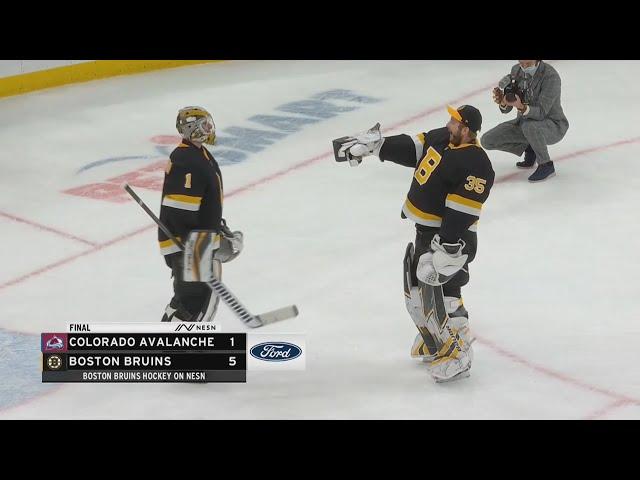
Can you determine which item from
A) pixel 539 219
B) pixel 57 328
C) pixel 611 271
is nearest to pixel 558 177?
pixel 539 219

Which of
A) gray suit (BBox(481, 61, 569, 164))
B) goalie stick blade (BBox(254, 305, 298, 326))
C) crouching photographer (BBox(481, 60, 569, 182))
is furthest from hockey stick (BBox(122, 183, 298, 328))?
gray suit (BBox(481, 61, 569, 164))

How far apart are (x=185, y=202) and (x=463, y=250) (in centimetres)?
109

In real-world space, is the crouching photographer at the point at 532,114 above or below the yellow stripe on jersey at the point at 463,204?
above

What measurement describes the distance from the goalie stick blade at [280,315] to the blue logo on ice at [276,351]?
0.47ft

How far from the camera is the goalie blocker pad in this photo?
16.7ft

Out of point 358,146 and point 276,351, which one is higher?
point 358,146

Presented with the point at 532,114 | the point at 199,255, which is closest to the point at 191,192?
the point at 199,255

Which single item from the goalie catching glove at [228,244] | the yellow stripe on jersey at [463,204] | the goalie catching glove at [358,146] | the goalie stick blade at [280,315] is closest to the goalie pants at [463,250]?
the yellow stripe on jersey at [463,204]

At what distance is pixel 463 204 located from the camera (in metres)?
4.97

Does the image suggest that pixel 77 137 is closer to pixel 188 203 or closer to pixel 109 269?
pixel 109 269

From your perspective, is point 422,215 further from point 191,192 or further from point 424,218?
point 191,192

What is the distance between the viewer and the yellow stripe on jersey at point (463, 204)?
4.97m

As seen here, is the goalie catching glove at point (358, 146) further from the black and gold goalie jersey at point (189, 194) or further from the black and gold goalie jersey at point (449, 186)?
the black and gold goalie jersey at point (189, 194)

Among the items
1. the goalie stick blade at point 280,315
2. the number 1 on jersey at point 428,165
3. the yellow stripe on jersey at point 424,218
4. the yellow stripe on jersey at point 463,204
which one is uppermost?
the number 1 on jersey at point 428,165
